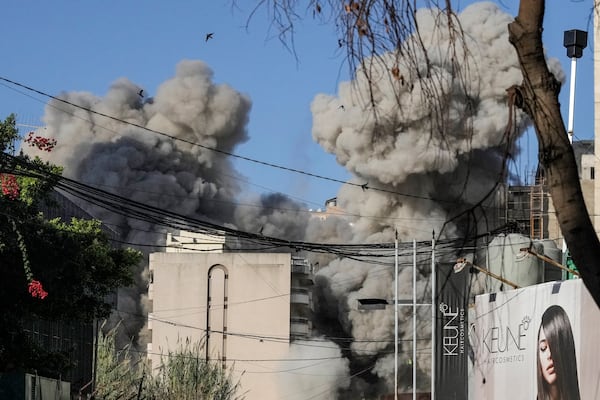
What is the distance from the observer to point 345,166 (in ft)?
264

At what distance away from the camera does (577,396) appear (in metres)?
25.9

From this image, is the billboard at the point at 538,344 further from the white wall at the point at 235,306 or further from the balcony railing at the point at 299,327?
the balcony railing at the point at 299,327

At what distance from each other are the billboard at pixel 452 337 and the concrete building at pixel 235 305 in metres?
28.8

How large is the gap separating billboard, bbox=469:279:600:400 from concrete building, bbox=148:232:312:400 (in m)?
41.6

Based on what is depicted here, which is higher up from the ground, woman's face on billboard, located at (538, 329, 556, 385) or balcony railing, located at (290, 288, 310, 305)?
balcony railing, located at (290, 288, 310, 305)

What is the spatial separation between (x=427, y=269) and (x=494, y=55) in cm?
1376

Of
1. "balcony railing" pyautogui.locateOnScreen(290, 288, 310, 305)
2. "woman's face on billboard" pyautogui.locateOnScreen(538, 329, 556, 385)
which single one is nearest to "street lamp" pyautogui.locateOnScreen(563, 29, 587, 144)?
"woman's face on billboard" pyautogui.locateOnScreen(538, 329, 556, 385)

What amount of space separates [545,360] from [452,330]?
58.8 feet

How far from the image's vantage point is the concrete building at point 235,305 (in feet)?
249

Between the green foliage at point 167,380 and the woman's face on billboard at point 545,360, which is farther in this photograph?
the green foliage at point 167,380

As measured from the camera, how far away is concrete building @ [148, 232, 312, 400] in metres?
76.0

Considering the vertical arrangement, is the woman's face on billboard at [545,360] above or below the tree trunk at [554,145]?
below

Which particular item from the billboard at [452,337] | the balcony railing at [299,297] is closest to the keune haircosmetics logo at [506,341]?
the billboard at [452,337]

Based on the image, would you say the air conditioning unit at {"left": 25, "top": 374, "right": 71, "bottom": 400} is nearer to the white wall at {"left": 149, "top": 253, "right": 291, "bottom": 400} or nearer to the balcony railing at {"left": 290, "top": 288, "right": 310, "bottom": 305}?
the white wall at {"left": 149, "top": 253, "right": 291, "bottom": 400}
